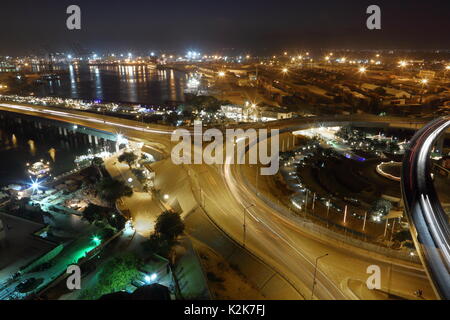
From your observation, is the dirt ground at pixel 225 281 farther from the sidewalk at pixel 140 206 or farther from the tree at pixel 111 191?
the tree at pixel 111 191

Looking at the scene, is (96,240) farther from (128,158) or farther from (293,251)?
(128,158)

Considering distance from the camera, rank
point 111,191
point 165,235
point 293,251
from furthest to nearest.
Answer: point 111,191, point 165,235, point 293,251

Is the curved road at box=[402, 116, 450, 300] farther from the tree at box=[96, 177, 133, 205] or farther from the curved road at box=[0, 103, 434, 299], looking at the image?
the tree at box=[96, 177, 133, 205]

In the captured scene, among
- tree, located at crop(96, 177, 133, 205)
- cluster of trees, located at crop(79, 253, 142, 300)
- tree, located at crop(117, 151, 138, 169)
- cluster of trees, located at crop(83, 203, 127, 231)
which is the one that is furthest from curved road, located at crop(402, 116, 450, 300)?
tree, located at crop(117, 151, 138, 169)

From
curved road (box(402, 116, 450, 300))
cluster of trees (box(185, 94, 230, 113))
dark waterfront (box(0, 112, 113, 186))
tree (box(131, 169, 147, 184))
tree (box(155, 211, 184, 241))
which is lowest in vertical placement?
dark waterfront (box(0, 112, 113, 186))

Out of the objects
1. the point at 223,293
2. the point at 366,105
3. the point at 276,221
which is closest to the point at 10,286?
the point at 223,293

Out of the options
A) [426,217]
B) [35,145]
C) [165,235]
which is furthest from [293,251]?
[35,145]
